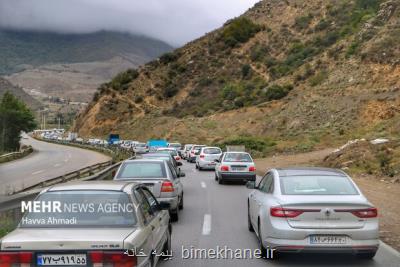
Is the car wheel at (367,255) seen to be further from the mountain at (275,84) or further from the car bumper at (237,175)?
the mountain at (275,84)

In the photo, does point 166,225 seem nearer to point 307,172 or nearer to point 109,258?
point 307,172

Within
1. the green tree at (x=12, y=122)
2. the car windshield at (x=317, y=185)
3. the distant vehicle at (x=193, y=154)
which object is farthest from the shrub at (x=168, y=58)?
the car windshield at (x=317, y=185)

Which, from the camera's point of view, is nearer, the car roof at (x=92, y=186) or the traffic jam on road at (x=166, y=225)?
the traffic jam on road at (x=166, y=225)

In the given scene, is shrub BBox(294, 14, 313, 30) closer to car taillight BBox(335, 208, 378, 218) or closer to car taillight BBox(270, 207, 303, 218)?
car taillight BBox(335, 208, 378, 218)

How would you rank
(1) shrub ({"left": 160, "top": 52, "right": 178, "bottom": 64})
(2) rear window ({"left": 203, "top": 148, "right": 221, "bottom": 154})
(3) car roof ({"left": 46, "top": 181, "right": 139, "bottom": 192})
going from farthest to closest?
(1) shrub ({"left": 160, "top": 52, "right": 178, "bottom": 64})
(2) rear window ({"left": 203, "top": 148, "right": 221, "bottom": 154})
(3) car roof ({"left": 46, "top": 181, "right": 139, "bottom": 192})

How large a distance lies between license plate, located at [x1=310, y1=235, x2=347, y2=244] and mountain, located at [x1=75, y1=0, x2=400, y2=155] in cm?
3329

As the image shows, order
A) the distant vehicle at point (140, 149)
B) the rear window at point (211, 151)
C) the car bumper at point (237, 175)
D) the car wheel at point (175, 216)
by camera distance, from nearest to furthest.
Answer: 1. the car wheel at point (175, 216)
2. the car bumper at point (237, 175)
3. the rear window at point (211, 151)
4. the distant vehicle at point (140, 149)

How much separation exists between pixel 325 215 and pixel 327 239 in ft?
1.16

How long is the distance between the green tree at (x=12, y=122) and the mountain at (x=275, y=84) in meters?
10.5

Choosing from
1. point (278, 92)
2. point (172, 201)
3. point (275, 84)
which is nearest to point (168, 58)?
point (275, 84)

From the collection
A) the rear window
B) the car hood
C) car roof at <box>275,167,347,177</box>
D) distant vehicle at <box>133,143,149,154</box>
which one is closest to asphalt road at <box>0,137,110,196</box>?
distant vehicle at <box>133,143,149,154</box>

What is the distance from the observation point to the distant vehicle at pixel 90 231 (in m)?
5.85

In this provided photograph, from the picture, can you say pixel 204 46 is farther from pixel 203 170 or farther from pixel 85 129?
pixel 203 170

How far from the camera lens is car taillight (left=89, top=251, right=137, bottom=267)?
5832 mm
